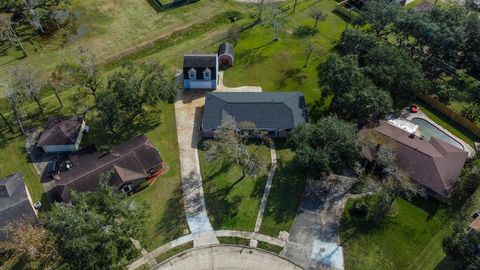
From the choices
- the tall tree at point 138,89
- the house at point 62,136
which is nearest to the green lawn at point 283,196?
the tall tree at point 138,89

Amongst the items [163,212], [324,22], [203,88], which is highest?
[324,22]

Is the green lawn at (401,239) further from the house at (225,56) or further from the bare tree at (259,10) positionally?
the bare tree at (259,10)

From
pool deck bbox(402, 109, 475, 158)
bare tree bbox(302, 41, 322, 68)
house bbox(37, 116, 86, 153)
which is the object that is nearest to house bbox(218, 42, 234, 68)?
bare tree bbox(302, 41, 322, 68)

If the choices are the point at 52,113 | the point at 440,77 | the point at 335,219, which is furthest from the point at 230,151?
the point at 440,77

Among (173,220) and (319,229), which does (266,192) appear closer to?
(319,229)

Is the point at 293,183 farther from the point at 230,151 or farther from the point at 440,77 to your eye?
the point at 440,77

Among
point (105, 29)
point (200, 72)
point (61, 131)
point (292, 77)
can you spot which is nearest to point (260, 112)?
point (200, 72)

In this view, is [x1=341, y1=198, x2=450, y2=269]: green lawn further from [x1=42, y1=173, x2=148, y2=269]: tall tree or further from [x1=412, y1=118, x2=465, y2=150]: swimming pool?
[x1=42, y1=173, x2=148, y2=269]: tall tree
